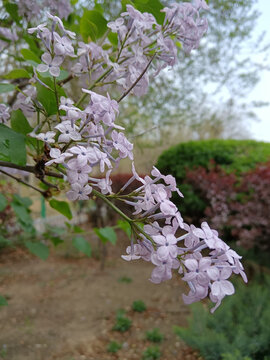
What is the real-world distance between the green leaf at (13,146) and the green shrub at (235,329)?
203 cm

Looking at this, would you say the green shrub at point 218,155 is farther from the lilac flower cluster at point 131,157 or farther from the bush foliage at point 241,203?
the lilac flower cluster at point 131,157

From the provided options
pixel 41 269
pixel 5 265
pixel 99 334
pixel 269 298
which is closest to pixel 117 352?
pixel 99 334

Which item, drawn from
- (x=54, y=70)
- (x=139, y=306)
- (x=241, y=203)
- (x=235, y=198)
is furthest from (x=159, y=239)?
(x=241, y=203)

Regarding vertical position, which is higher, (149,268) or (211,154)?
(211,154)

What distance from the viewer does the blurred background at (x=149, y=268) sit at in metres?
2.44

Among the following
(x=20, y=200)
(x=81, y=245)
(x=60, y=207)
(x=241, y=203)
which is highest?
(x=60, y=207)

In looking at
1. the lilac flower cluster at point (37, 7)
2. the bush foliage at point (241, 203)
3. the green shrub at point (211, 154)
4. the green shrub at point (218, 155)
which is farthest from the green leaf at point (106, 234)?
the green shrub at point (211, 154)

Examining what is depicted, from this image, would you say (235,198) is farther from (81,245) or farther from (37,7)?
(37,7)

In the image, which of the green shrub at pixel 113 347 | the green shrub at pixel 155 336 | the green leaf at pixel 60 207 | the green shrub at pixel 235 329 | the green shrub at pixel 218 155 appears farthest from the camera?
the green shrub at pixel 218 155

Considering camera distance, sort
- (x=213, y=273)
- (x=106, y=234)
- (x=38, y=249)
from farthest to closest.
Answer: (x=38, y=249) < (x=106, y=234) < (x=213, y=273)

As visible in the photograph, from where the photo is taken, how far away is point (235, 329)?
2730 mm

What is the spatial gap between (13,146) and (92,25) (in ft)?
1.26

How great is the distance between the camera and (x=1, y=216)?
4.18 m

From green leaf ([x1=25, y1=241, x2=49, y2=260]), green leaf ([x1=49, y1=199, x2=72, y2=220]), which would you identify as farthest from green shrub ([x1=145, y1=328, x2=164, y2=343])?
green leaf ([x1=49, y1=199, x2=72, y2=220])
